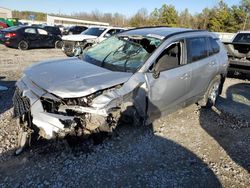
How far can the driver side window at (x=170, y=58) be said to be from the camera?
4.73 metres

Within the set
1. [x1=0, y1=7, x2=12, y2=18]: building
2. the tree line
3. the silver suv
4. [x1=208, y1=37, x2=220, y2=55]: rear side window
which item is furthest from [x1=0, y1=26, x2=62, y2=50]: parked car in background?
[x1=0, y1=7, x2=12, y2=18]: building

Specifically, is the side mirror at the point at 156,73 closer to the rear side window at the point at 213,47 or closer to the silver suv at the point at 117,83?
the silver suv at the point at 117,83

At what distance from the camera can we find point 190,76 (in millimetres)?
5227

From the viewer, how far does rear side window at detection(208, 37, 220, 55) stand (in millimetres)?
6163

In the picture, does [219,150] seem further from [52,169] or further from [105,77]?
[52,169]

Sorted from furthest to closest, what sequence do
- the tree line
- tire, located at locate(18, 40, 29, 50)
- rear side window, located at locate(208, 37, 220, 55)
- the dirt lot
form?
the tree line
tire, located at locate(18, 40, 29, 50)
rear side window, located at locate(208, 37, 220, 55)
the dirt lot

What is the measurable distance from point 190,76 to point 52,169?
10.6 feet

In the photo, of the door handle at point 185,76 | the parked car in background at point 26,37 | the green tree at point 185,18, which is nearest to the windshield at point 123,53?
the door handle at point 185,76

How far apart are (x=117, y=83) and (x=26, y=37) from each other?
1457 centimetres

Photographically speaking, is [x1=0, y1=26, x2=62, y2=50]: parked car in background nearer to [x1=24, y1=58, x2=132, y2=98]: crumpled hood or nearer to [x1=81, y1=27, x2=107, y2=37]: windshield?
[x1=81, y1=27, x2=107, y2=37]: windshield

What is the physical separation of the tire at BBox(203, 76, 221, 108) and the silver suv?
283 mm

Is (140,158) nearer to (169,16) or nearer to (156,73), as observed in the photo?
(156,73)

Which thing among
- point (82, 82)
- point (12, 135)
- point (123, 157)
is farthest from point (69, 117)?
point (12, 135)

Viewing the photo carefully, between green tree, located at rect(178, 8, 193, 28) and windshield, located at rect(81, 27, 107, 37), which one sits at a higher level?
green tree, located at rect(178, 8, 193, 28)
